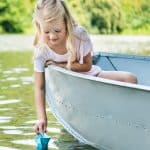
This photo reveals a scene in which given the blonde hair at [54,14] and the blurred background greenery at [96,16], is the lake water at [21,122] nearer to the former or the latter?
the blonde hair at [54,14]

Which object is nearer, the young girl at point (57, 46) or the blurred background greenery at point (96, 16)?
the young girl at point (57, 46)

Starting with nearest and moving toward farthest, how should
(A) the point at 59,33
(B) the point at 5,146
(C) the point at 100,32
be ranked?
(A) the point at 59,33 < (B) the point at 5,146 < (C) the point at 100,32

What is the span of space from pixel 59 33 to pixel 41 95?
1.43 ft

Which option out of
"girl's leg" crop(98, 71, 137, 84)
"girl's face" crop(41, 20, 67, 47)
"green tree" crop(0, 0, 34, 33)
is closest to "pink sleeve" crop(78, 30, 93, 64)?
"girl's face" crop(41, 20, 67, 47)

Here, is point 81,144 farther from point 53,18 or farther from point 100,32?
point 100,32

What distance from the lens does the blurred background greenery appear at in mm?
33716

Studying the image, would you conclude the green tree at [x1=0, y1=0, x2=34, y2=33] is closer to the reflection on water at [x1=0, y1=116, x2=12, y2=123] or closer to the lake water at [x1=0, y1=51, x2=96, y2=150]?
the lake water at [x1=0, y1=51, x2=96, y2=150]

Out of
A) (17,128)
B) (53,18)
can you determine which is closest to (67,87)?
(53,18)

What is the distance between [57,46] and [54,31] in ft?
1.02

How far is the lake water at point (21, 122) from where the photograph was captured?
569 centimetres

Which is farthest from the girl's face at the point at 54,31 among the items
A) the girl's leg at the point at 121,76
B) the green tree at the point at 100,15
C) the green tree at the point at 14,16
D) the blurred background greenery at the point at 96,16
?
the green tree at the point at 14,16

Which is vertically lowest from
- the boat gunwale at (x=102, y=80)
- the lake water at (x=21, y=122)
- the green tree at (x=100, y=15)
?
the green tree at (x=100, y=15)

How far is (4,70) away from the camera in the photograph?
1302 centimetres

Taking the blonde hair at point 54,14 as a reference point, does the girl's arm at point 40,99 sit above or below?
below
